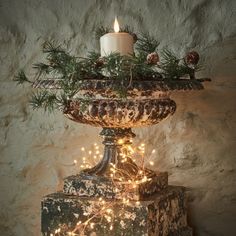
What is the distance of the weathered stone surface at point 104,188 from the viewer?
1.34 metres

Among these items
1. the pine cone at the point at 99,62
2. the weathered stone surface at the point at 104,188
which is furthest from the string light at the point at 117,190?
the pine cone at the point at 99,62

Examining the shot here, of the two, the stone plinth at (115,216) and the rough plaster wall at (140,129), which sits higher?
the rough plaster wall at (140,129)

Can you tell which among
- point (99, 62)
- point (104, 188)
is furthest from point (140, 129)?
point (99, 62)

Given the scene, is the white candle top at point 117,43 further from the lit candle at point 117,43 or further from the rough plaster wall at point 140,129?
the rough plaster wall at point 140,129

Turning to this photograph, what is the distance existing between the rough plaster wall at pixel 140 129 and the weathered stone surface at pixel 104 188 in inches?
11.4

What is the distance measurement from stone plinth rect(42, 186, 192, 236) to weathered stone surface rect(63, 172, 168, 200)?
0.05 ft

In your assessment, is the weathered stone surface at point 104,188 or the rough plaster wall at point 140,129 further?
the rough plaster wall at point 140,129

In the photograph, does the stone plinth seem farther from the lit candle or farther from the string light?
the lit candle

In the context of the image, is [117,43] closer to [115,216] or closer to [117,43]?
[117,43]

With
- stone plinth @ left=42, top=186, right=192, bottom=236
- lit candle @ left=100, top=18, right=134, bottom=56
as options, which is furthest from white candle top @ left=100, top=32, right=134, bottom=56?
stone plinth @ left=42, top=186, right=192, bottom=236

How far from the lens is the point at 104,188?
1361 mm

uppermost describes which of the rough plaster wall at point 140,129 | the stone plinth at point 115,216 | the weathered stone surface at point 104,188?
the rough plaster wall at point 140,129

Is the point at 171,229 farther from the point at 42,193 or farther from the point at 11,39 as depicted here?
the point at 11,39

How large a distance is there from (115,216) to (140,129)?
45cm
